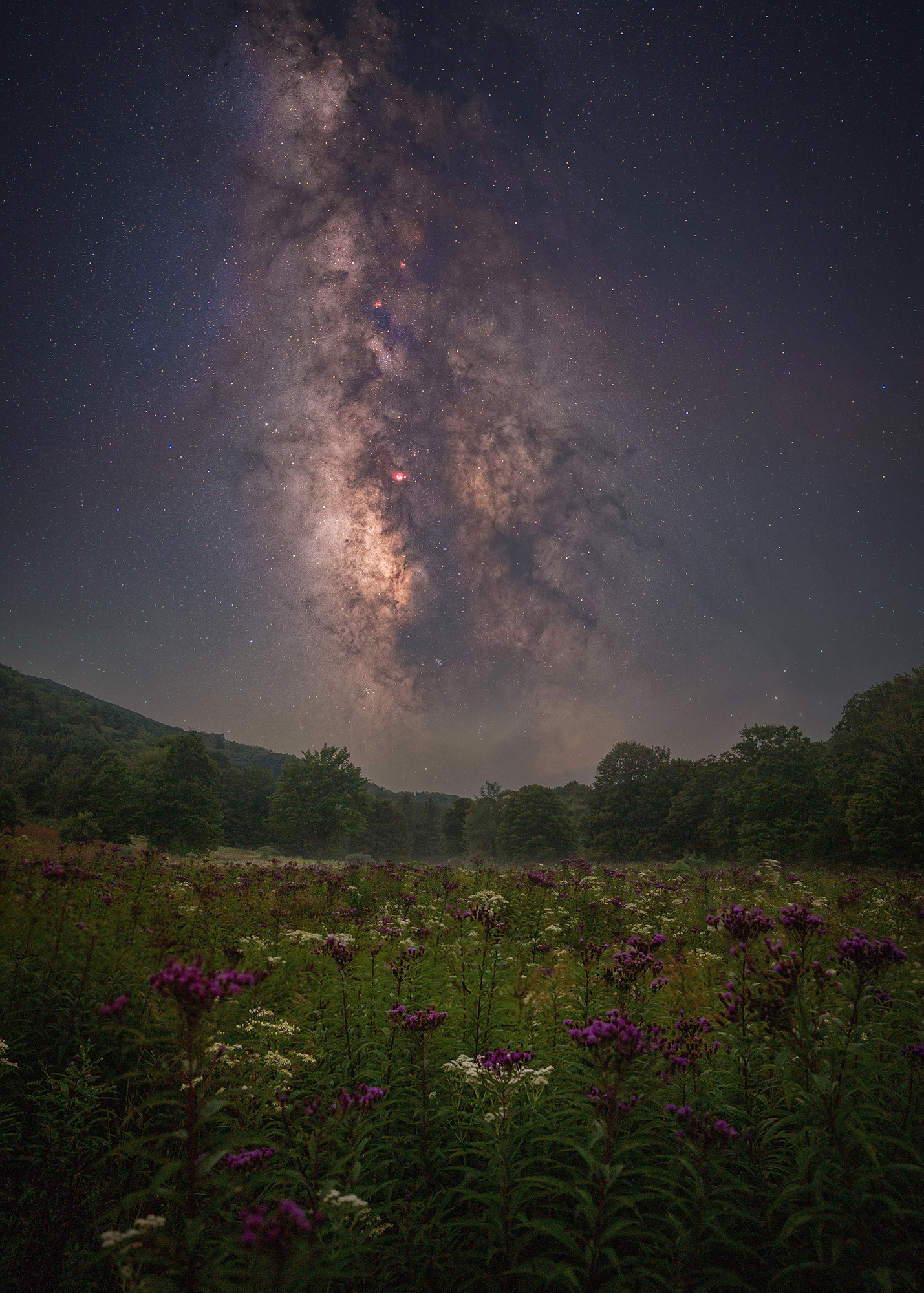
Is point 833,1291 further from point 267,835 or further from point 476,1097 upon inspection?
point 267,835

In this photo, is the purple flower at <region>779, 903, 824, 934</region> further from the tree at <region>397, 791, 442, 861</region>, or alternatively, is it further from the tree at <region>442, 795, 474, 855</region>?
the tree at <region>397, 791, 442, 861</region>

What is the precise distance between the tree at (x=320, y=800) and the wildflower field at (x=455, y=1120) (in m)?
46.3

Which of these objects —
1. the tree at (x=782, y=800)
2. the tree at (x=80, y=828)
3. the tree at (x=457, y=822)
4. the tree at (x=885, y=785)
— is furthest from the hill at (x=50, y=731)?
the tree at (x=885, y=785)

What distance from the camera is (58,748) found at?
77.3m

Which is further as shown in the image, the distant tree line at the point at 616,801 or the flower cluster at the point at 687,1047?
the distant tree line at the point at 616,801

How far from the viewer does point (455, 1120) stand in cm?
382

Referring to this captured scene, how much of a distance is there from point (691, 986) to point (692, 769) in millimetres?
59627

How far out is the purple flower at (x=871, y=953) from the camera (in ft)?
11.3

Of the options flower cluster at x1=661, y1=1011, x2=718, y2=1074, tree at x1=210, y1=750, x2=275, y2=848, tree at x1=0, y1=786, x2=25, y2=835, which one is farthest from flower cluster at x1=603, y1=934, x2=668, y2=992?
tree at x1=210, y1=750, x2=275, y2=848

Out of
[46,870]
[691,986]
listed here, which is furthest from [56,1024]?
[691,986]

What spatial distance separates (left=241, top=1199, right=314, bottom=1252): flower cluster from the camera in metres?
1.65

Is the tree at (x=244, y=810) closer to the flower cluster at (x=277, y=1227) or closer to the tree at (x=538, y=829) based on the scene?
the tree at (x=538, y=829)

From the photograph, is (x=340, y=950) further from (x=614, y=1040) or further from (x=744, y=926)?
(x=744, y=926)

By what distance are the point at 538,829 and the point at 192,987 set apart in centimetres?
6322
